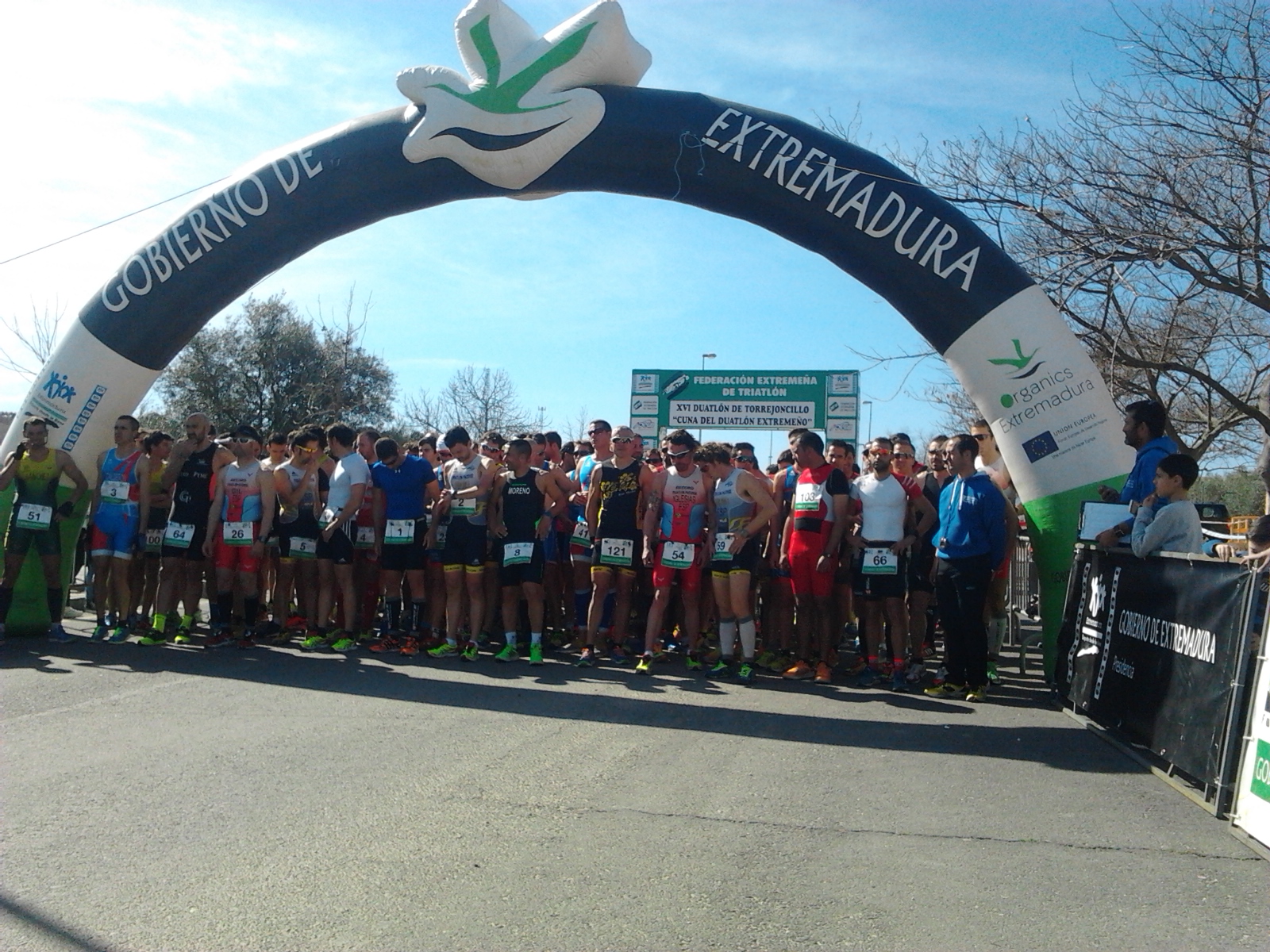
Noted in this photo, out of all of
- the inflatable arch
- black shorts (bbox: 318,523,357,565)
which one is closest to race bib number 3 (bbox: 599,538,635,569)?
black shorts (bbox: 318,523,357,565)

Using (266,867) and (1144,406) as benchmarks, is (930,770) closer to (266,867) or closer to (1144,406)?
(1144,406)

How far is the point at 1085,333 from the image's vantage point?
605 inches

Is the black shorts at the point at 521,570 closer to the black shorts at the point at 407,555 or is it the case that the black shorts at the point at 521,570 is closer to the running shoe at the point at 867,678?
the black shorts at the point at 407,555

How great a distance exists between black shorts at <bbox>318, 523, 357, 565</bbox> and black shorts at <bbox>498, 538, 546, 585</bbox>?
5.33 ft

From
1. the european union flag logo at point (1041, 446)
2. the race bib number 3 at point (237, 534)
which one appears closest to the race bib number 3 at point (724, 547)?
the european union flag logo at point (1041, 446)

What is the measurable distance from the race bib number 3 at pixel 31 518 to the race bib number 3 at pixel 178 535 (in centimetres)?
105

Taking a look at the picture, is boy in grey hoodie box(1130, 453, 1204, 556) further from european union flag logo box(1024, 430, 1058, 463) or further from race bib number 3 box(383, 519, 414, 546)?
race bib number 3 box(383, 519, 414, 546)

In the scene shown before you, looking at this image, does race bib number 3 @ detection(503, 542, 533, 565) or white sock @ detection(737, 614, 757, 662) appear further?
race bib number 3 @ detection(503, 542, 533, 565)

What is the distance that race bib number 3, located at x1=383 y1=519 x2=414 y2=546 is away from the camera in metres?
9.63

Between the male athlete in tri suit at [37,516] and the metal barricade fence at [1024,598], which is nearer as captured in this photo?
the male athlete in tri suit at [37,516]

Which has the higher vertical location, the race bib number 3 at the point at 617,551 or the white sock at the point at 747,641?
the race bib number 3 at the point at 617,551

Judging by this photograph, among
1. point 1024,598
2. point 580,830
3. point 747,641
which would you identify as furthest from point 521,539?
point 1024,598

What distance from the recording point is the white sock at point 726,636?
29.0 ft

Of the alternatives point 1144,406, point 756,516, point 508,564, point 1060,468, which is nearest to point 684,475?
point 756,516
